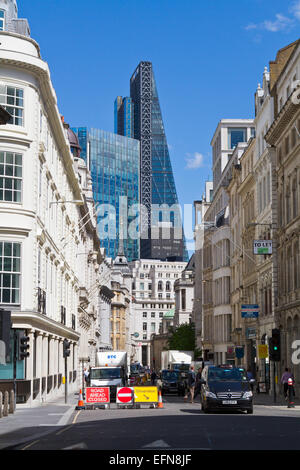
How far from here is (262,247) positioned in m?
47.0

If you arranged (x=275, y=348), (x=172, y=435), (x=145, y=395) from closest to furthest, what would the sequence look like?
(x=172, y=435)
(x=145, y=395)
(x=275, y=348)

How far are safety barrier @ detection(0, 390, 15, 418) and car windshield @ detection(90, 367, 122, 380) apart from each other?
48.9 ft

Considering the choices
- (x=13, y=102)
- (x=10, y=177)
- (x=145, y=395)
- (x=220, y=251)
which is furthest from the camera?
(x=220, y=251)

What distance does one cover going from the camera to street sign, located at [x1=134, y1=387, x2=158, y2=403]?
35.0 meters

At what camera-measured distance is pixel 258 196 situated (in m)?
59.4

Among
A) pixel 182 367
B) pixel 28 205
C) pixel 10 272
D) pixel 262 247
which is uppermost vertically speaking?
pixel 28 205

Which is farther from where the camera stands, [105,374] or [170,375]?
[170,375]

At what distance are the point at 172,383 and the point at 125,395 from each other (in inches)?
917

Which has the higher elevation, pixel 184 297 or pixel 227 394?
pixel 184 297

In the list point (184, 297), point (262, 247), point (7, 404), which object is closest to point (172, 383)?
point (262, 247)

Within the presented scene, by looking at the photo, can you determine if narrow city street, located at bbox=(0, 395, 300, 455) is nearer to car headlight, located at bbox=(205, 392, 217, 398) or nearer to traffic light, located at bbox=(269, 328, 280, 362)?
car headlight, located at bbox=(205, 392, 217, 398)

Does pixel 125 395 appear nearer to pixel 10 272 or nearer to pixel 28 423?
pixel 10 272

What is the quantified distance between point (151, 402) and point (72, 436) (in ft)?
50.6
